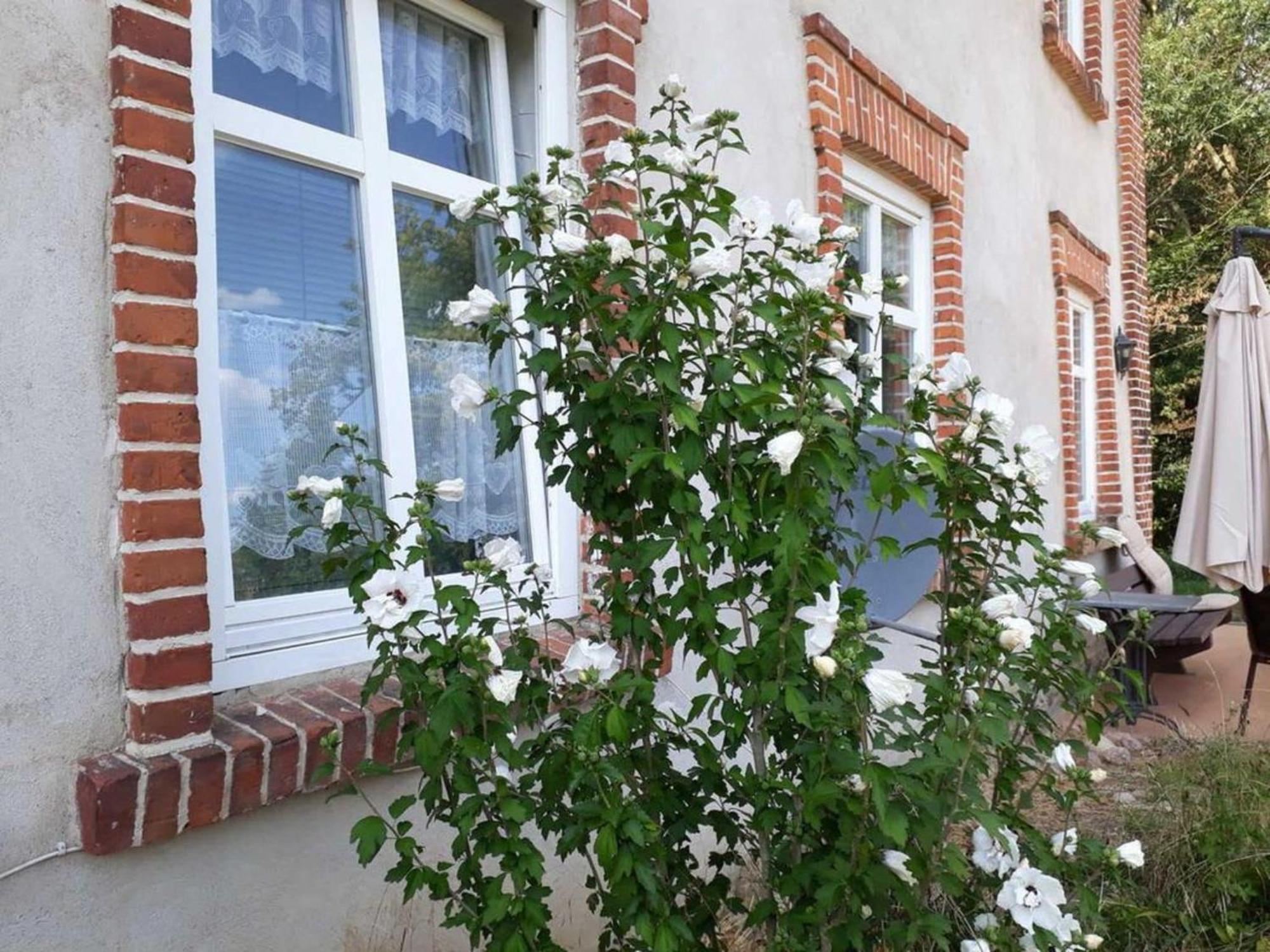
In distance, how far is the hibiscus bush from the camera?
179 centimetres

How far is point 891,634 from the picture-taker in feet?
14.9

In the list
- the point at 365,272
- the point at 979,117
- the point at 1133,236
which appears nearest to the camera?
the point at 365,272

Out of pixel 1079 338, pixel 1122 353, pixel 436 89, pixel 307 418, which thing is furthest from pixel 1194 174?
pixel 307 418

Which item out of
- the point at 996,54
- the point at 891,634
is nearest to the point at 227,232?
the point at 891,634

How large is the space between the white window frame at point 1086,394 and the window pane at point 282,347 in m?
6.28

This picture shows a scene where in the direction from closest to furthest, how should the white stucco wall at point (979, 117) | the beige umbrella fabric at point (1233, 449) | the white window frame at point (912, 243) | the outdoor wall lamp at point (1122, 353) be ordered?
the white stucco wall at point (979, 117) → the white window frame at point (912, 243) → the beige umbrella fabric at point (1233, 449) → the outdoor wall lamp at point (1122, 353)

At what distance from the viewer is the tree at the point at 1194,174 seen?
1360 cm

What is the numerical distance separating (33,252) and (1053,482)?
6.16 m

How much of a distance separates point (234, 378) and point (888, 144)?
331cm

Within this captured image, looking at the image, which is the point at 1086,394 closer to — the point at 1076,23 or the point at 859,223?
the point at 1076,23

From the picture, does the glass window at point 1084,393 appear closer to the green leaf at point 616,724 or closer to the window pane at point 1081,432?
the window pane at point 1081,432

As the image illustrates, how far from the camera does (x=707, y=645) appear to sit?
6.22 ft

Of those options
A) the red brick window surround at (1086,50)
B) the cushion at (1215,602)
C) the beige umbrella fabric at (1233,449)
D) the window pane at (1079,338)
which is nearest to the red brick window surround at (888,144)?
the beige umbrella fabric at (1233,449)

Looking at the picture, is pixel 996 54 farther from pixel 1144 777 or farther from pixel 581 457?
pixel 581 457
